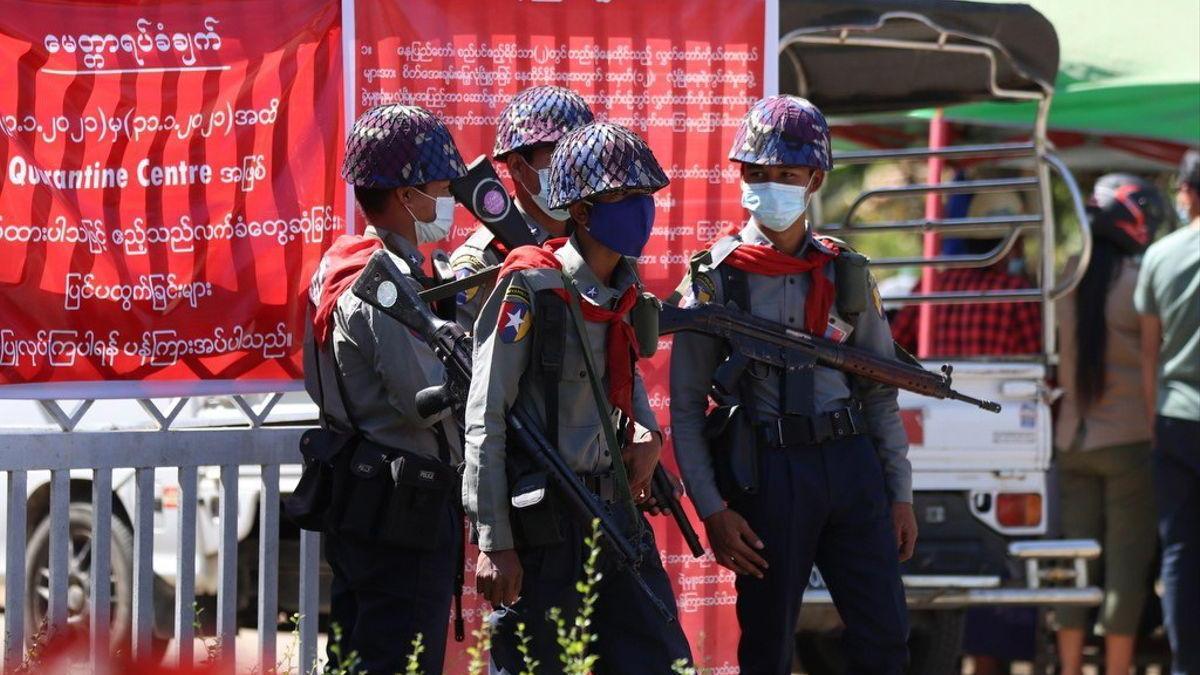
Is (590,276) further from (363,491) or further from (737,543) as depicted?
(737,543)

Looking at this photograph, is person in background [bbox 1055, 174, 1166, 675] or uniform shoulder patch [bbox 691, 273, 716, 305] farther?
person in background [bbox 1055, 174, 1166, 675]

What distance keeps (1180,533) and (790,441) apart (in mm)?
2547

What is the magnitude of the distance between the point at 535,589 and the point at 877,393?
1.37 meters

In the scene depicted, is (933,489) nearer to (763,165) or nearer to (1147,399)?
(1147,399)

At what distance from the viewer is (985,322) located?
7227 mm

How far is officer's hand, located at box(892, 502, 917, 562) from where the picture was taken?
477 cm

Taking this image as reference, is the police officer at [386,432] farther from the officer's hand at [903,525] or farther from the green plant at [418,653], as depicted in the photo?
the officer's hand at [903,525]

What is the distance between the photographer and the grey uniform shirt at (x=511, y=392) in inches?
151

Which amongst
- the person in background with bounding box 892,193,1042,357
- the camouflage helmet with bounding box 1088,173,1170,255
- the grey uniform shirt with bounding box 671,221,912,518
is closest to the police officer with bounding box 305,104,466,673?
the grey uniform shirt with bounding box 671,221,912,518

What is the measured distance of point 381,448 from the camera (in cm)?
419

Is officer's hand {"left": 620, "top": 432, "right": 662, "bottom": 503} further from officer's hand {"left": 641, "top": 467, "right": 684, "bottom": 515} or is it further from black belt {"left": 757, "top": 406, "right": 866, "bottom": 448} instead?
black belt {"left": 757, "top": 406, "right": 866, "bottom": 448}

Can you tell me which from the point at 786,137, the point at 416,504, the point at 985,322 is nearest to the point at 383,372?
the point at 416,504

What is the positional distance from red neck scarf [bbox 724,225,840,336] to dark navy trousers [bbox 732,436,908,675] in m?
0.34

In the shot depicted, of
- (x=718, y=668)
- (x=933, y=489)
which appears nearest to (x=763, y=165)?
(x=718, y=668)
